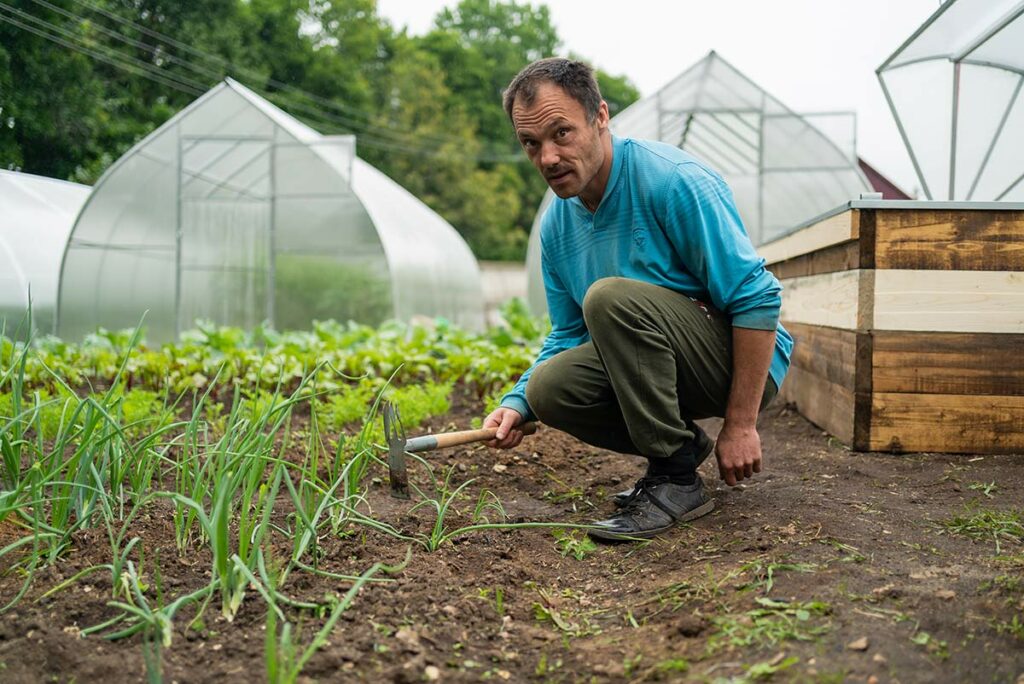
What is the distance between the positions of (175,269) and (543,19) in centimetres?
2668

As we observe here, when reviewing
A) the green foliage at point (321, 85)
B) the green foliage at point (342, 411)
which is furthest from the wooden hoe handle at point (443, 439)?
the green foliage at point (321, 85)

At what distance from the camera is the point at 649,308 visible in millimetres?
2158

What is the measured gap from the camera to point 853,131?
10133 mm

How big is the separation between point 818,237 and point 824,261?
0.09 m

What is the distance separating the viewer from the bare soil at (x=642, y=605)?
132 centimetres

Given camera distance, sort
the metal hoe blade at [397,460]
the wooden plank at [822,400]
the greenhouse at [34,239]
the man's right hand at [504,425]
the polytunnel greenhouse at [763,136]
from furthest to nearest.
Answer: the polytunnel greenhouse at [763,136] < the greenhouse at [34,239] < the wooden plank at [822,400] < the man's right hand at [504,425] < the metal hoe blade at [397,460]

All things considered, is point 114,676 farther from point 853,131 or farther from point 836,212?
point 853,131

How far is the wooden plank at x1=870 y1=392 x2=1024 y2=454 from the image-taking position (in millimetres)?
2697

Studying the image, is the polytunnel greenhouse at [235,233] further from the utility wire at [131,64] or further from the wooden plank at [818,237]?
the wooden plank at [818,237]

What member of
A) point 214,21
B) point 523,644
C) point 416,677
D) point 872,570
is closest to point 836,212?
point 872,570

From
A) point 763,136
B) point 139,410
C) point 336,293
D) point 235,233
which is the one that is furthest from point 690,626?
point 763,136

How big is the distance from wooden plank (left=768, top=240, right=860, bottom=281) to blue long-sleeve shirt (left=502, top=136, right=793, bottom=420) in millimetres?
666

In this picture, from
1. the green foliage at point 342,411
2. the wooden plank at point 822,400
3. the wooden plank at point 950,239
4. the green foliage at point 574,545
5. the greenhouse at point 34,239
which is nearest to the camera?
the green foliage at point 574,545

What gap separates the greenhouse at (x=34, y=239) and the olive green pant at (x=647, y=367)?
4602 millimetres
